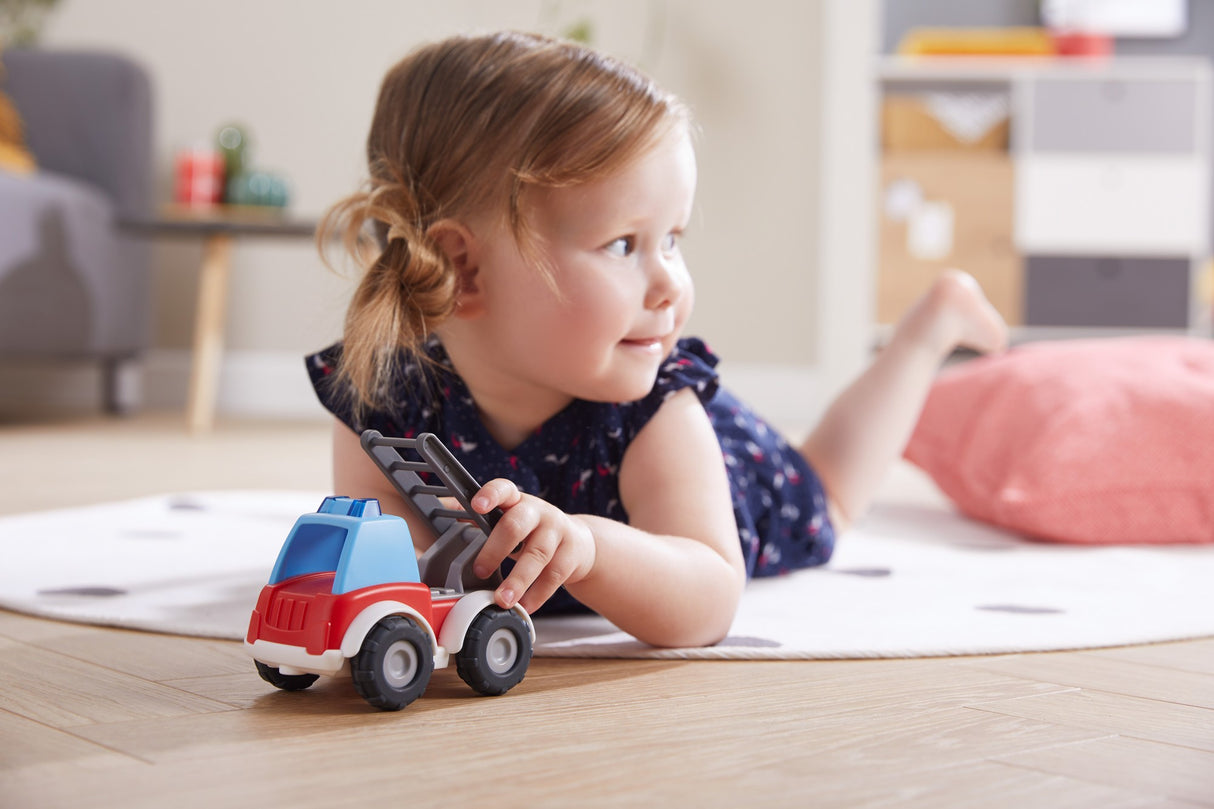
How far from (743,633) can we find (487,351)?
0.24 metres

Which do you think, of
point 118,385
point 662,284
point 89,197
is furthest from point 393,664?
point 118,385

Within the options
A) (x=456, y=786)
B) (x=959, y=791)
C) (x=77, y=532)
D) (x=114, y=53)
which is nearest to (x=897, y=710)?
(x=959, y=791)

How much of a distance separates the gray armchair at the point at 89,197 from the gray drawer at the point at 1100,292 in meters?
2.09

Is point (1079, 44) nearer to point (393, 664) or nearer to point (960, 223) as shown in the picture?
point (960, 223)

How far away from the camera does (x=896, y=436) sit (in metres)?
1.24

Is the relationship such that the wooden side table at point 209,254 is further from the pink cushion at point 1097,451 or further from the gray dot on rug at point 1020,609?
the gray dot on rug at point 1020,609

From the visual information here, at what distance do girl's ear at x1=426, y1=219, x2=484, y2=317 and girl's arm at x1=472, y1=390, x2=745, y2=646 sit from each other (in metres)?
0.14

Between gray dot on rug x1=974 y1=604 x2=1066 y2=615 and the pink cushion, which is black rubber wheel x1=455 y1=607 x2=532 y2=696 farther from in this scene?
the pink cushion

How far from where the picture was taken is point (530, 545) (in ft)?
2.04

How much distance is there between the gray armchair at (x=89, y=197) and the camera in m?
2.49

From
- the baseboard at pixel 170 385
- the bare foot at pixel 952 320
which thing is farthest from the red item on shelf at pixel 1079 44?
the bare foot at pixel 952 320

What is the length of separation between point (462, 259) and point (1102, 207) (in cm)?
266

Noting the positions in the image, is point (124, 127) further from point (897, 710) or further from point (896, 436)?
point (897, 710)

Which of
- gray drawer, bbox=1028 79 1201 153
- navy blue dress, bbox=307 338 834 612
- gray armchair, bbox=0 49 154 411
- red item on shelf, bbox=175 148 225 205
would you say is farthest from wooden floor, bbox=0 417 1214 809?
gray drawer, bbox=1028 79 1201 153
